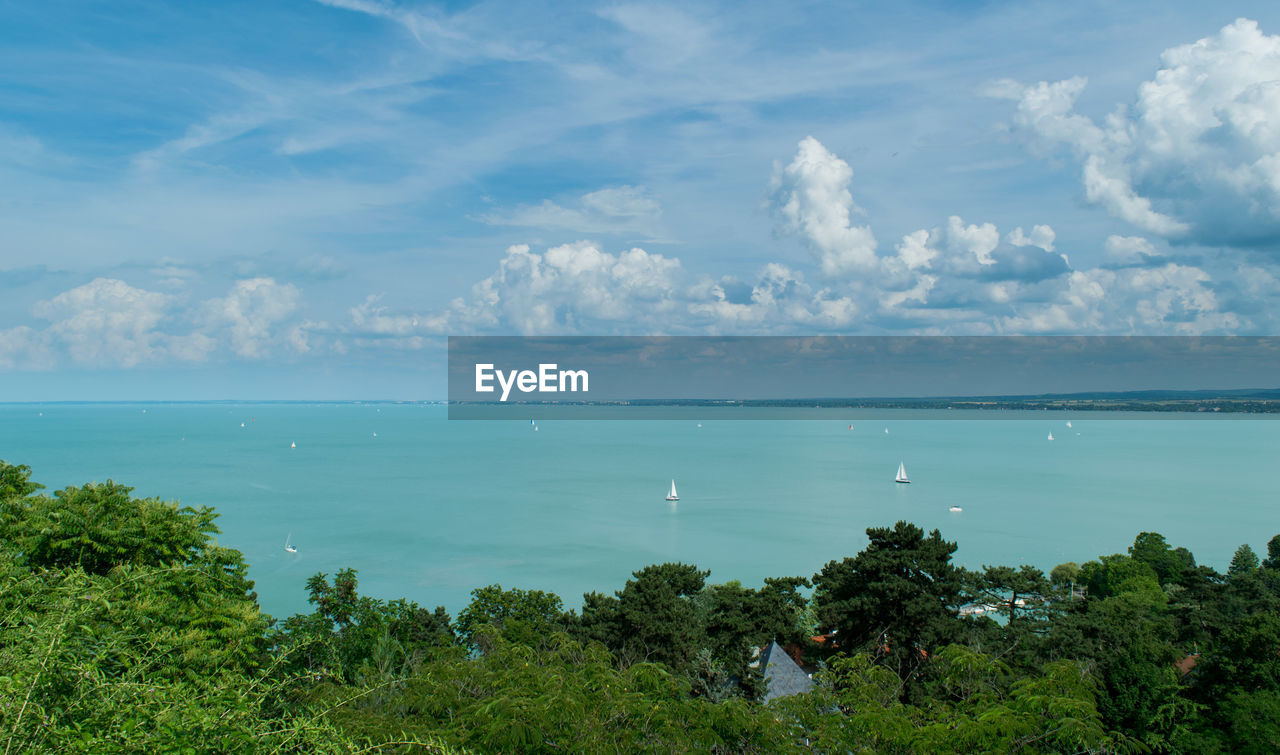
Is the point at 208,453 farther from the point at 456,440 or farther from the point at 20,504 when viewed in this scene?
the point at 20,504

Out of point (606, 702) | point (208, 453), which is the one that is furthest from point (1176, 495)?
point (208, 453)

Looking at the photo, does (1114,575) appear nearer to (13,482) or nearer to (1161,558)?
(1161,558)

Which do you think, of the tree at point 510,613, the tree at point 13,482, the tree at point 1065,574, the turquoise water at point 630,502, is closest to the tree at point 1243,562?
the tree at point 1065,574

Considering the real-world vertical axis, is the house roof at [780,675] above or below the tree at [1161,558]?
above

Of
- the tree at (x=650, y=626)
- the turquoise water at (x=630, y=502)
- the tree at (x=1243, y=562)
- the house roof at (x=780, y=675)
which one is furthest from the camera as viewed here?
the turquoise water at (x=630, y=502)

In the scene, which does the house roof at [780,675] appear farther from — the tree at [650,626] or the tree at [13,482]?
the tree at [13,482]

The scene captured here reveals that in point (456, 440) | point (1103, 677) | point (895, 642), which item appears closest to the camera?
point (1103, 677)

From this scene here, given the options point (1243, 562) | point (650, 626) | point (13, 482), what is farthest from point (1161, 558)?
point (13, 482)
